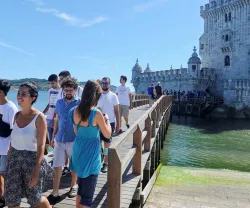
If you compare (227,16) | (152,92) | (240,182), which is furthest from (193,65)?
(240,182)

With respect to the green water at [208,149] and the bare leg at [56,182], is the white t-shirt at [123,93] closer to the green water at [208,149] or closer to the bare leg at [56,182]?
the bare leg at [56,182]

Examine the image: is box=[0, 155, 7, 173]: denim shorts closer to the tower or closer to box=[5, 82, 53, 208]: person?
box=[5, 82, 53, 208]: person

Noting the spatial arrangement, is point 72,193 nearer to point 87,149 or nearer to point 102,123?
point 87,149

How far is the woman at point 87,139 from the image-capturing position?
154 inches

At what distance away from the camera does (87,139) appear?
3938mm

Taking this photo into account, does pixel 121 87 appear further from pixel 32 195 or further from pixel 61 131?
pixel 32 195

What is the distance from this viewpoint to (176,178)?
35.4 ft

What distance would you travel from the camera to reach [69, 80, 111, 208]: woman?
3.91m

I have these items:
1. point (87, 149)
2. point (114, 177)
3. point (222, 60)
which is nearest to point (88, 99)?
point (87, 149)

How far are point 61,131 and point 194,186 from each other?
245 inches

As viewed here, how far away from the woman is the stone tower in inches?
1611

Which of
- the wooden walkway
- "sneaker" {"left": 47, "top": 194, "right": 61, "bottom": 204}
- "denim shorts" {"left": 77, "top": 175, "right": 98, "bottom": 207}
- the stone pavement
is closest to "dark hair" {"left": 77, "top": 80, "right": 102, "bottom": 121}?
"denim shorts" {"left": 77, "top": 175, "right": 98, "bottom": 207}

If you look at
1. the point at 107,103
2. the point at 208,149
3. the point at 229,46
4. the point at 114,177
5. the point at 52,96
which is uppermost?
the point at 229,46

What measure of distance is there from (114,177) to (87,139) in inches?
26.3
